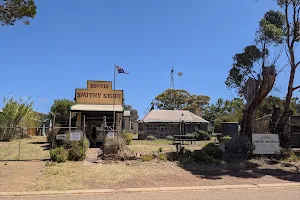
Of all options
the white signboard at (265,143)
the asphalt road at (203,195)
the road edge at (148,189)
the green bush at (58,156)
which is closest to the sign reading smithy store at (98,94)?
the green bush at (58,156)

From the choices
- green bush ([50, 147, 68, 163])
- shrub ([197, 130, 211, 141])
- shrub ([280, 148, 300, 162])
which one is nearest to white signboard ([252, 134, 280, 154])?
shrub ([280, 148, 300, 162])

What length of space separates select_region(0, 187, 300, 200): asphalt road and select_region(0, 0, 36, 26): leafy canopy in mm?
6730

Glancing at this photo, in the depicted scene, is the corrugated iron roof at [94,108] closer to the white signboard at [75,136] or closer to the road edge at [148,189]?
the white signboard at [75,136]

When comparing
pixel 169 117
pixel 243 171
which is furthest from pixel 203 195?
pixel 169 117

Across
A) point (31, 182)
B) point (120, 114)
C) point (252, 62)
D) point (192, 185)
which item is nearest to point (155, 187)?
point (192, 185)

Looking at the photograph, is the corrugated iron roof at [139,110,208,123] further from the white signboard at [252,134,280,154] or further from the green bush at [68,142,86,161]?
the green bush at [68,142,86,161]

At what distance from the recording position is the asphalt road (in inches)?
315

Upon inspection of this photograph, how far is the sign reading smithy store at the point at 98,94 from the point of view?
2639 centimetres

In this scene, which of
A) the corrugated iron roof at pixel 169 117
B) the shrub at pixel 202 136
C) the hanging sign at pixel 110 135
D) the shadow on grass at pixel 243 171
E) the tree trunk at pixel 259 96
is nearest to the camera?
the shadow on grass at pixel 243 171

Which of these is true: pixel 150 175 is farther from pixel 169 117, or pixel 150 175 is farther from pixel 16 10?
pixel 169 117

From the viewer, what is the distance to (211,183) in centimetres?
1001

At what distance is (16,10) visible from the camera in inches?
448

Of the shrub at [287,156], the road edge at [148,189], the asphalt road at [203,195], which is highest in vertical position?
the shrub at [287,156]

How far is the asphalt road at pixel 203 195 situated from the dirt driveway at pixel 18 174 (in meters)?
1.18
